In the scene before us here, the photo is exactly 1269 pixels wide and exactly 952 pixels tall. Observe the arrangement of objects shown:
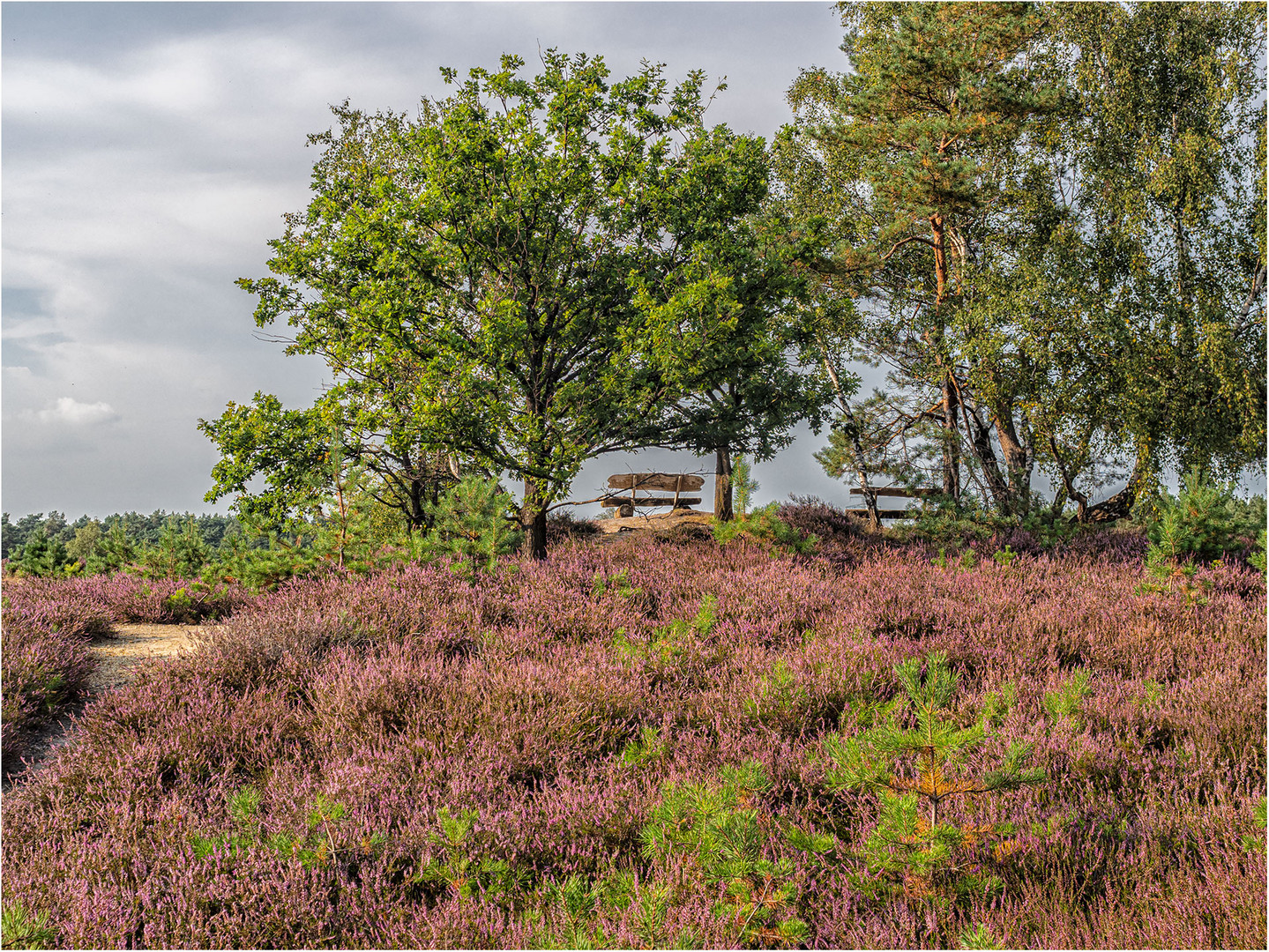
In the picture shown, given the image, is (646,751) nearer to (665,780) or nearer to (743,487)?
(665,780)

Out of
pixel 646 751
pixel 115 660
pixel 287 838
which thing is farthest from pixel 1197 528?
pixel 115 660

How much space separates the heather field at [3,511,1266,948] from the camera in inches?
99.1

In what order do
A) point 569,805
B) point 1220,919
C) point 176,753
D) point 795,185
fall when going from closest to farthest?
1. point 1220,919
2. point 569,805
3. point 176,753
4. point 795,185

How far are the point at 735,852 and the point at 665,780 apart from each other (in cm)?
81

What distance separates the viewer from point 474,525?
28.0 feet

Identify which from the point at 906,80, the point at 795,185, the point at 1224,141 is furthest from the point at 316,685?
the point at 1224,141

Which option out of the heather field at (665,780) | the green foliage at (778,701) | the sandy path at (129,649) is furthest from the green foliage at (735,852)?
the sandy path at (129,649)

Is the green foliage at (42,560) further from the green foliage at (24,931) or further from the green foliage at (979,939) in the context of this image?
the green foliage at (979,939)

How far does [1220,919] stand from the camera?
2.33 meters

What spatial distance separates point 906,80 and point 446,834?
717 inches

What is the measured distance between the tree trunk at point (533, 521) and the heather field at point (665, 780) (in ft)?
14.0

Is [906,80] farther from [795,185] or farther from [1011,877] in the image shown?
[1011,877]

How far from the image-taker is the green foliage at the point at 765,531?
30.9 ft

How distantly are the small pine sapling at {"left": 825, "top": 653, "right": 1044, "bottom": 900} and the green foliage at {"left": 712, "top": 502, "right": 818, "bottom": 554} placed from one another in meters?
6.58
